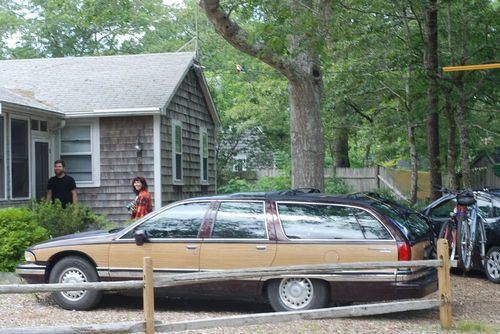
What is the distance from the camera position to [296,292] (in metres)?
7.95

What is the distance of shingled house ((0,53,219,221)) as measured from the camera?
1494cm

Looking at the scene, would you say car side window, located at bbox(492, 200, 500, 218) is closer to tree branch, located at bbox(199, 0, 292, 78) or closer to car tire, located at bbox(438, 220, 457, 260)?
car tire, located at bbox(438, 220, 457, 260)

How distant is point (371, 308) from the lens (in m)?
7.04

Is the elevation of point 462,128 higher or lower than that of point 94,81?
lower

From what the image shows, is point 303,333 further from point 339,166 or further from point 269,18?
point 339,166

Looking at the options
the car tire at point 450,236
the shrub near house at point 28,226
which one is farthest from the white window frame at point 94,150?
the car tire at point 450,236

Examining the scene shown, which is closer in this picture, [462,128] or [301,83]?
[301,83]

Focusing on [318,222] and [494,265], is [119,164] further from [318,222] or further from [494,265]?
[318,222]

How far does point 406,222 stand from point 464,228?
2412mm

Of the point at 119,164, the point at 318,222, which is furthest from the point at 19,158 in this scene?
the point at 318,222

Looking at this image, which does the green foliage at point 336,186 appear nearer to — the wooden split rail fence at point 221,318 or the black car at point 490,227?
the black car at point 490,227

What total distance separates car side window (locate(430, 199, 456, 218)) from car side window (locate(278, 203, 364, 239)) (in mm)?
4924

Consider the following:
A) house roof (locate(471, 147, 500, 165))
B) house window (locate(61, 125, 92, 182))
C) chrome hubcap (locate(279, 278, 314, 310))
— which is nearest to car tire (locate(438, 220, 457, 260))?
chrome hubcap (locate(279, 278, 314, 310))

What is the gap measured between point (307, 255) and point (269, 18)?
6379 mm
